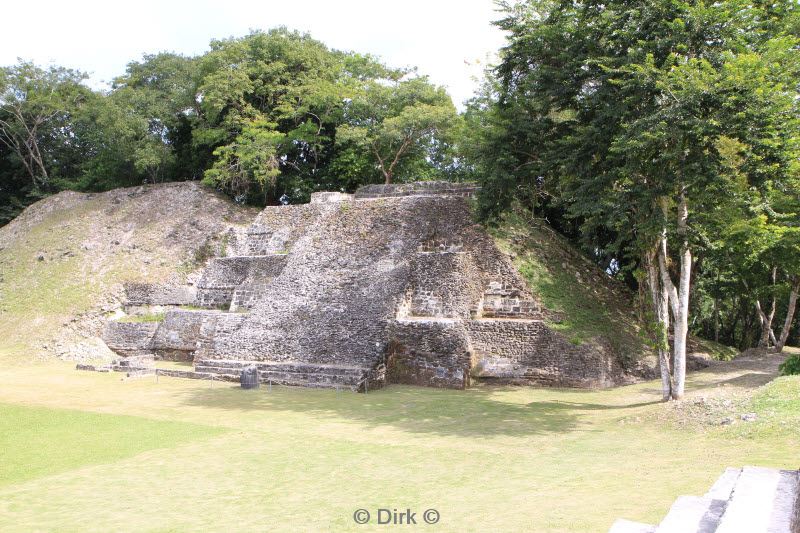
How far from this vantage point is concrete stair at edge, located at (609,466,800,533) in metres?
2.82

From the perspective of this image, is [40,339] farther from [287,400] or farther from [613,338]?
[613,338]

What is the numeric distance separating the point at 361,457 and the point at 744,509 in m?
4.83

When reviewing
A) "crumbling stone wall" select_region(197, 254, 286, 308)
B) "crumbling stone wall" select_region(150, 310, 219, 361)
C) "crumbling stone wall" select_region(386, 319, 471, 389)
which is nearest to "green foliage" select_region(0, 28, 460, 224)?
"crumbling stone wall" select_region(197, 254, 286, 308)

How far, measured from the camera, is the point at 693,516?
3.38m

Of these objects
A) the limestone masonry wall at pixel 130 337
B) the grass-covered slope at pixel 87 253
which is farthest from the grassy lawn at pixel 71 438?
the grass-covered slope at pixel 87 253

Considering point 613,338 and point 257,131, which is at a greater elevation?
point 257,131

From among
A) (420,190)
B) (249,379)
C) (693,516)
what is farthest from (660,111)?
(420,190)

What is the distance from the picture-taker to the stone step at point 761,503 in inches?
110

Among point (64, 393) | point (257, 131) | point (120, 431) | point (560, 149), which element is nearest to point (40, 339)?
point (64, 393)

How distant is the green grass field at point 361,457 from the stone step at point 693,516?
1.22 metres

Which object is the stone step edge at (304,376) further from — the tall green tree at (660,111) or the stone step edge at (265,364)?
the tall green tree at (660,111)

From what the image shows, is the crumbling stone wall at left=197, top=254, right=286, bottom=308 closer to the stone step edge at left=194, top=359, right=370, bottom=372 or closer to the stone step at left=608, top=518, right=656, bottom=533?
the stone step edge at left=194, top=359, right=370, bottom=372

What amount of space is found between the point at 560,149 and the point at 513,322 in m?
4.16

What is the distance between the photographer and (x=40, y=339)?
17875 mm
